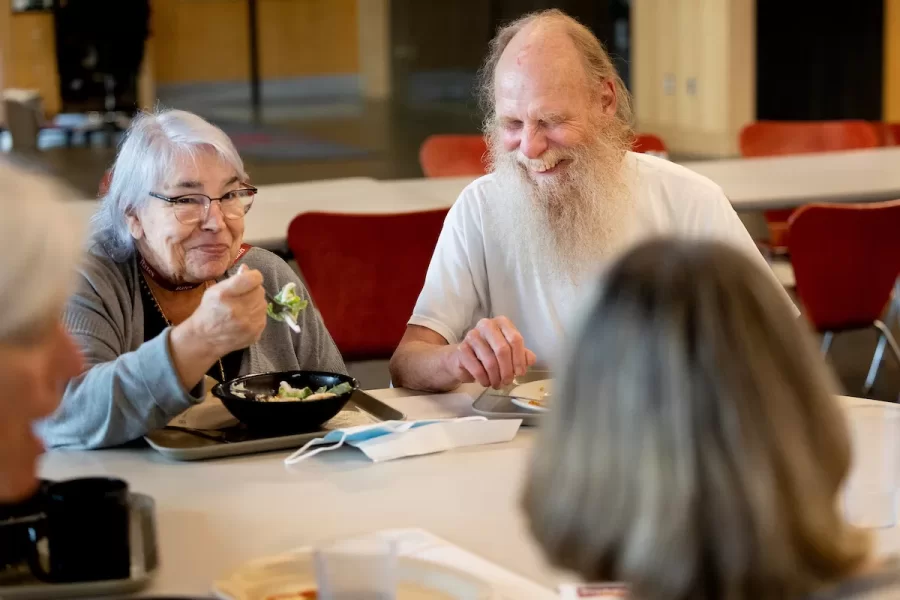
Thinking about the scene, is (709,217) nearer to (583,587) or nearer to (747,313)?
(583,587)

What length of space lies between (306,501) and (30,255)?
97 centimetres

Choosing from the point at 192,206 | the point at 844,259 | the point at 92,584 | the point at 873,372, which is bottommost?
the point at 873,372

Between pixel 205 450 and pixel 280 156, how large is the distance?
→ 1037 centimetres

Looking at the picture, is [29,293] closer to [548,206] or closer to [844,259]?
[548,206]

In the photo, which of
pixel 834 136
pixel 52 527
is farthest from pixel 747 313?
pixel 834 136

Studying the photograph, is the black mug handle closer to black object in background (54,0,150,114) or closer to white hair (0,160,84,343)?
white hair (0,160,84,343)

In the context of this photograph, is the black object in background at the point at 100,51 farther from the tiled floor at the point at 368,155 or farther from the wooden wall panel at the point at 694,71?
the wooden wall panel at the point at 694,71

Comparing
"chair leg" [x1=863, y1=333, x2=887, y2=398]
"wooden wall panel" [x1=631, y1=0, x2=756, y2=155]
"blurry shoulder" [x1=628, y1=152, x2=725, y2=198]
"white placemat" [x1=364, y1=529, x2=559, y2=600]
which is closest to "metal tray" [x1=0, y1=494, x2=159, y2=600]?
"white placemat" [x1=364, y1=529, x2=559, y2=600]

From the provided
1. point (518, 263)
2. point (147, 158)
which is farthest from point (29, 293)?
point (518, 263)

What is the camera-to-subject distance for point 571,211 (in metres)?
2.80

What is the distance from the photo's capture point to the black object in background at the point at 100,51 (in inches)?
551

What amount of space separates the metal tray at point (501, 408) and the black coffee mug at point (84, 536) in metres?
0.83

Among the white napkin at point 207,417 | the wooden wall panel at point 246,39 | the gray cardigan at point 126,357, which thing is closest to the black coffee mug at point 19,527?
the gray cardigan at point 126,357

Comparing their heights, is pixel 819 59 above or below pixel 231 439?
above
